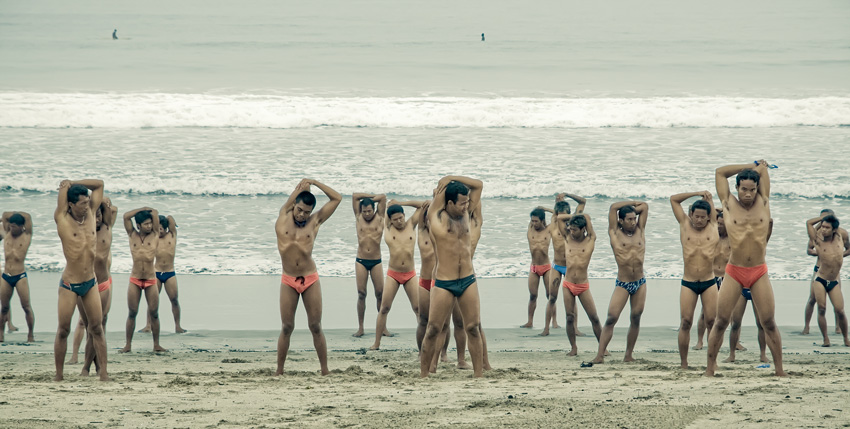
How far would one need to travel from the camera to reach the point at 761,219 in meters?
8.81

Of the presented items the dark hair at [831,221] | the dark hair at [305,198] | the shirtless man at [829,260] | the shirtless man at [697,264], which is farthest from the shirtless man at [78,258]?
the dark hair at [831,221]

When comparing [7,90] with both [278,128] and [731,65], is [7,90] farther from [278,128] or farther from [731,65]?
[731,65]

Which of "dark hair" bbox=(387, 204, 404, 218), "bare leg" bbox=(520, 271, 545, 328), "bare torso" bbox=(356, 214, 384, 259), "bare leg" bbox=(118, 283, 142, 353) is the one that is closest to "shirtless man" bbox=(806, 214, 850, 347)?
"bare leg" bbox=(520, 271, 545, 328)

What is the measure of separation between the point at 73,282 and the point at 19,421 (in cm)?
248

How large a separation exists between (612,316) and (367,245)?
155 inches

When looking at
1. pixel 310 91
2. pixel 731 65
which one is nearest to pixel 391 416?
pixel 310 91

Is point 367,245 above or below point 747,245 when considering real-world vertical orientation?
below

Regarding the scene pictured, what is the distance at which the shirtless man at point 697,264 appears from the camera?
9852 millimetres

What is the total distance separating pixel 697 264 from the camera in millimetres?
9836

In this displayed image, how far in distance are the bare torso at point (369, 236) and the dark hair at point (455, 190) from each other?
4.36 metres

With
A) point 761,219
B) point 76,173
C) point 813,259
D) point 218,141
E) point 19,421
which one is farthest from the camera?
point 218,141

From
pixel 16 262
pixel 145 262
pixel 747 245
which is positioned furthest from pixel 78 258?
pixel 747 245

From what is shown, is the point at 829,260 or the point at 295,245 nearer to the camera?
the point at 295,245

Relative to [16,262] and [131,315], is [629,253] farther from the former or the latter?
[16,262]
